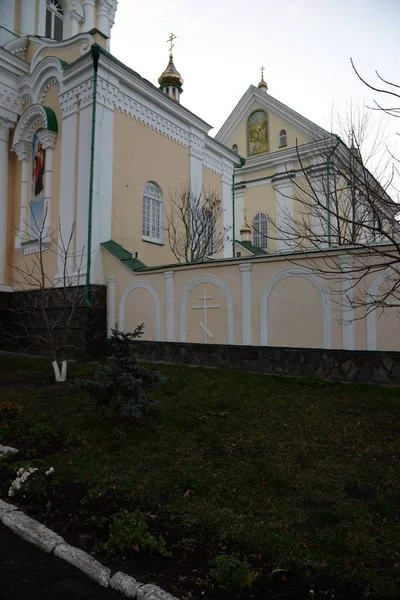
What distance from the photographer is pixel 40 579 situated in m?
2.55

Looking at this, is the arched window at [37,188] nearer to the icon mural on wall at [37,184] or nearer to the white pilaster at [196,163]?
the icon mural on wall at [37,184]

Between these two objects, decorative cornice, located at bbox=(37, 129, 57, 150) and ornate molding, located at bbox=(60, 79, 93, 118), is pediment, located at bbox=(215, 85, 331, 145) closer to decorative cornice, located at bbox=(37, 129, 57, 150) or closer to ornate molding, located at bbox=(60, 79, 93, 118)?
ornate molding, located at bbox=(60, 79, 93, 118)

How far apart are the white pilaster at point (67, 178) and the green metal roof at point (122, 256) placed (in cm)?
136

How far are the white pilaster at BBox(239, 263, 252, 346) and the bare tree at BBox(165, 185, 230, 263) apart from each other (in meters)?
5.51

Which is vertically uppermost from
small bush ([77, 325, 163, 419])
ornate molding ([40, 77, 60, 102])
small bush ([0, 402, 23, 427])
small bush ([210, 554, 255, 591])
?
ornate molding ([40, 77, 60, 102])

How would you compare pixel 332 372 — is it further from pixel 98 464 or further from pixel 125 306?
pixel 125 306

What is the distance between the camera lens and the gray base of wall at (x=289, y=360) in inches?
281

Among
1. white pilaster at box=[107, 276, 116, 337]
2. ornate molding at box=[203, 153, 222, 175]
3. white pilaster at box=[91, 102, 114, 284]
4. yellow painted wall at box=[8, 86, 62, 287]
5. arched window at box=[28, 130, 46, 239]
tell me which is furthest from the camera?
ornate molding at box=[203, 153, 222, 175]

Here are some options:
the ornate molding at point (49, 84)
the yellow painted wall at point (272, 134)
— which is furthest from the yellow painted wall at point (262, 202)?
the ornate molding at point (49, 84)

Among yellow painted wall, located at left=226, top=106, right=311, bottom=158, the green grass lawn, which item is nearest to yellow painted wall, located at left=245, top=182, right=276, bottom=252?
yellow painted wall, located at left=226, top=106, right=311, bottom=158

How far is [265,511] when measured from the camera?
3262 millimetres

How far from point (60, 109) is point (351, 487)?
13.5 meters

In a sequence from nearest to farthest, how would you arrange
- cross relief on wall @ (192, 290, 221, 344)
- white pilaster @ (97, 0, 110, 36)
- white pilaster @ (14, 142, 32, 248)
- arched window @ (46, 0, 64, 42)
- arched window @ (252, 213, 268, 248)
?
cross relief on wall @ (192, 290, 221, 344) < white pilaster @ (14, 142, 32, 248) < arched window @ (46, 0, 64, 42) < white pilaster @ (97, 0, 110, 36) < arched window @ (252, 213, 268, 248)

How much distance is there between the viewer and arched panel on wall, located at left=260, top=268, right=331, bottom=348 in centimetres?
782
